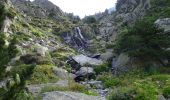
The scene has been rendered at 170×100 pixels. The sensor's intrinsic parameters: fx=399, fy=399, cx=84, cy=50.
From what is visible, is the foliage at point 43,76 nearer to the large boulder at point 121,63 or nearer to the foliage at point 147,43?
the large boulder at point 121,63

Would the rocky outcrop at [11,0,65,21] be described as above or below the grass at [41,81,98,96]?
above

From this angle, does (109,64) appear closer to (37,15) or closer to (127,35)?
(127,35)

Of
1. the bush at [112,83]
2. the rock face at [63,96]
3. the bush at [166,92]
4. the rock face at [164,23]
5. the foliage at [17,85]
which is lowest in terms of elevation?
the bush at [166,92]

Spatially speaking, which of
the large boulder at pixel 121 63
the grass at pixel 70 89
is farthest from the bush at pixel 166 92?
the large boulder at pixel 121 63

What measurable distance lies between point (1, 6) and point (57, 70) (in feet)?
72.4

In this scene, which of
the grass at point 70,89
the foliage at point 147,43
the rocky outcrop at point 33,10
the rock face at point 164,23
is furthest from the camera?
the rocky outcrop at point 33,10

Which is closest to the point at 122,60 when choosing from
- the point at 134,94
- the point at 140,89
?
the point at 140,89

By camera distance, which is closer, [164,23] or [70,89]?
[70,89]

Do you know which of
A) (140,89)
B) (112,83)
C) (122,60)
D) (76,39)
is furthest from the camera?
(76,39)

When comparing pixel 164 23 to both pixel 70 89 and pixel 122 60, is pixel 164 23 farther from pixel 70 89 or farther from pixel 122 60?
pixel 70 89

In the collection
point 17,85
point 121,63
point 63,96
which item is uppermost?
point 17,85

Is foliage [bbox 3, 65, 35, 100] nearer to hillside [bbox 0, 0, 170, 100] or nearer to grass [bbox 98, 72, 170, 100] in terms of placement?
hillside [bbox 0, 0, 170, 100]

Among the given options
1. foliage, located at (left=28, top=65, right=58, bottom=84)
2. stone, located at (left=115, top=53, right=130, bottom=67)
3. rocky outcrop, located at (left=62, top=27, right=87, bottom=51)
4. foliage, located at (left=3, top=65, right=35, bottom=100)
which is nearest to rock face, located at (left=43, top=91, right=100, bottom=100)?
foliage, located at (left=28, top=65, right=58, bottom=84)

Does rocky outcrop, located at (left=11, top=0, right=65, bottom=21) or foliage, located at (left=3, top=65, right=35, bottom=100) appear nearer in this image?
foliage, located at (left=3, top=65, right=35, bottom=100)
